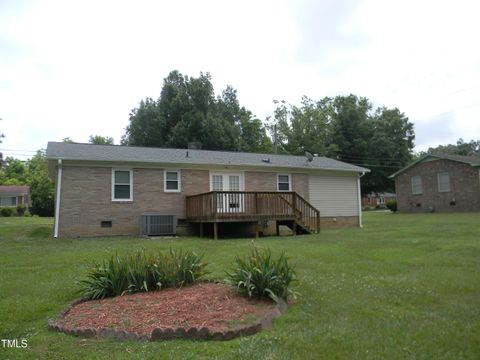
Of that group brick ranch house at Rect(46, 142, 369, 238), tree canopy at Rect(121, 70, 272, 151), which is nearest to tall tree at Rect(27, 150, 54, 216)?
tree canopy at Rect(121, 70, 272, 151)

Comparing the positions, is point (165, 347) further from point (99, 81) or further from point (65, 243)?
point (99, 81)

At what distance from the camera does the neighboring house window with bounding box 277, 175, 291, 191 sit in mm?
19705

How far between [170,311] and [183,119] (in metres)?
32.9

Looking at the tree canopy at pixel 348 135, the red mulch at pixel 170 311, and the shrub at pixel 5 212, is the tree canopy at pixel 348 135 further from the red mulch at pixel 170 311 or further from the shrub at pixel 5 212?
the red mulch at pixel 170 311

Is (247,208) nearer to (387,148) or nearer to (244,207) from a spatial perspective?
(244,207)

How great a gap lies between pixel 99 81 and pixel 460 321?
18583mm

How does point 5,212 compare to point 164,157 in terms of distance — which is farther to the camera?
point 5,212

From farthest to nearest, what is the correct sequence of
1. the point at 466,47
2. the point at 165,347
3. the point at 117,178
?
the point at 117,178
the point at 466,47
the point at 165,347

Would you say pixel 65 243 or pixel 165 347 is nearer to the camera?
pixel 165 347

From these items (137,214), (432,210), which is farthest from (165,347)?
(432,210)

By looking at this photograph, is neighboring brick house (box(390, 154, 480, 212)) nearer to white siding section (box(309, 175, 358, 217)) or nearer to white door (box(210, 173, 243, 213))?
white siding section (box(309, 175, 358, 217))

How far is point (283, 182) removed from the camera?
19.8 metres

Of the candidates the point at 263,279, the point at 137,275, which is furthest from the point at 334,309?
the point at 137,275

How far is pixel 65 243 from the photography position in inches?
524
